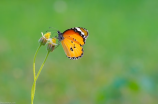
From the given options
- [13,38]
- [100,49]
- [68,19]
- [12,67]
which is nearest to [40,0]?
[68,19]

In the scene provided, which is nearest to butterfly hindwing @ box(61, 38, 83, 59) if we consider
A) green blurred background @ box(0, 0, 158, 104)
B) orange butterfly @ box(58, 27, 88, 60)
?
orange butterfly @ box(58, 27, 88, 60)

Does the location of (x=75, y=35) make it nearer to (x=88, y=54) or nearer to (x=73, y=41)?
(x=73, y=41)

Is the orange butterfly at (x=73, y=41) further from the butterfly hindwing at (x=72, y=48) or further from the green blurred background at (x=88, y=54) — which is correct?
the green blurred background at (x=88, y=54)

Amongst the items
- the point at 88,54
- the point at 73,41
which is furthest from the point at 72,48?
the point at 88,54

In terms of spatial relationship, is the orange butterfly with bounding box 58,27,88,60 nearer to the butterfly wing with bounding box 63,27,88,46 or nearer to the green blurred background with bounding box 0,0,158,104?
the butterfly wing with bounding box 63,27,88,46

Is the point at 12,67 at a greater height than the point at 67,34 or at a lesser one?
greater

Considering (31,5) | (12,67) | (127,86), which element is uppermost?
(31,5)

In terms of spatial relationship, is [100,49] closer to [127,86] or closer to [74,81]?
[74,81]

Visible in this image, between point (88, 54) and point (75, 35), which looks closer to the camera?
point (75, 35)
